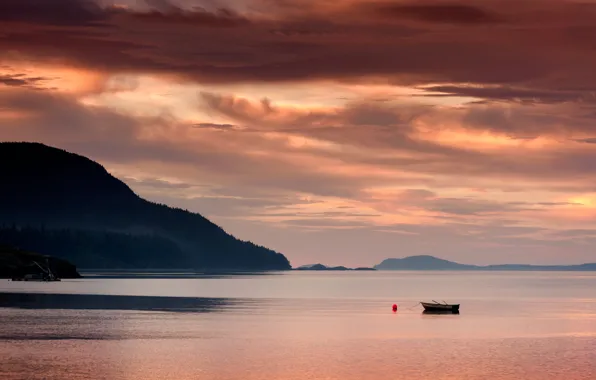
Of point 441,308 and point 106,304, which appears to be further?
point 106,304

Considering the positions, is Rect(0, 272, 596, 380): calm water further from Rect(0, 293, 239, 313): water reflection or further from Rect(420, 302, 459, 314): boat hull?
Rect(420, 302, 459, 314): boat hull

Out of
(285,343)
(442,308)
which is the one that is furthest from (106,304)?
(285,343)

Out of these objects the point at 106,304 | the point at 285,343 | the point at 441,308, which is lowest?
A: the point at 285,343

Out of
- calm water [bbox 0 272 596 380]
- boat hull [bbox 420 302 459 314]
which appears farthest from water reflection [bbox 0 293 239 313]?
boat hull [bbox 420 302 459 314]

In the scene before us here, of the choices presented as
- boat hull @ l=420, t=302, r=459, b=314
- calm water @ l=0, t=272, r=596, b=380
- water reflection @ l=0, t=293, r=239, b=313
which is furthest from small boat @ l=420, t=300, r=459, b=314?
water reflection @ l=0, t=293, r=239, b=313

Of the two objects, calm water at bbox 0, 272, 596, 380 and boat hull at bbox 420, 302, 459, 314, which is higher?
boat hull at bbox 420, 302, 459, 314

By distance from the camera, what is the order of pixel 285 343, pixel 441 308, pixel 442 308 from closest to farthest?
1. pixel 285 343
2. pixel 441 308
3. pixel 442 308

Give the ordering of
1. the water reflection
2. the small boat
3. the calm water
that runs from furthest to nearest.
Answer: the small boat, the water reflection, the calm water

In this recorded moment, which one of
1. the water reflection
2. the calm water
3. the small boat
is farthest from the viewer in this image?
the small boat

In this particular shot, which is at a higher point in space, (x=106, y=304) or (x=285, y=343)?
(x=106, y=304)

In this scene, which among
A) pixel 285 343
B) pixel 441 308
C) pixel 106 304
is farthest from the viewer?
pixel 106 304

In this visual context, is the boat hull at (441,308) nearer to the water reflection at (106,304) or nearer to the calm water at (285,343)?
the calm water at (285,343)

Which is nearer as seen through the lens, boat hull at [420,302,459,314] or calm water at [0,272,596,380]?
calm water at [0,272,596,380]

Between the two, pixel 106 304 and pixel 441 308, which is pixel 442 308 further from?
pixel 106 304
